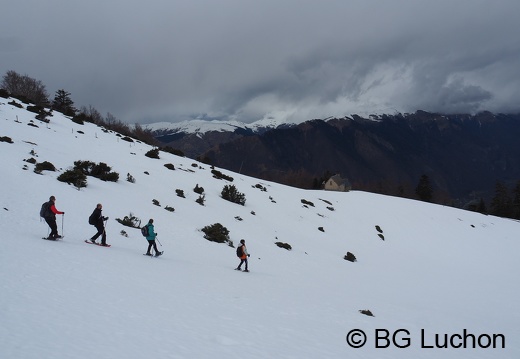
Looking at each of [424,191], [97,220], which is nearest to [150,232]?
[97,220]

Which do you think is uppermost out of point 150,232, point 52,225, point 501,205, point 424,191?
point 424,191

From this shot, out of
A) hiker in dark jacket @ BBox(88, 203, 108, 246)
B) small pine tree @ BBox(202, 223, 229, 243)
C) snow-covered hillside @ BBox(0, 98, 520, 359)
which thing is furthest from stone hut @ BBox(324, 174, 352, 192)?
hiker in dark jacket @ BBox(88, 203, 108, 246)

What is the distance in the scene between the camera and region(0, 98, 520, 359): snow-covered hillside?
21.6 ft

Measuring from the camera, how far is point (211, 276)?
43.0 feet

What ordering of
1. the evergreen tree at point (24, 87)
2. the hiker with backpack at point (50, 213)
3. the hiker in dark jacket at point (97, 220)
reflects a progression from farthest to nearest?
the evergreen tree at point (24, 87) → the hiker in dark jacket at point (97, 220) → the hiker with backpack at point (50, 213)

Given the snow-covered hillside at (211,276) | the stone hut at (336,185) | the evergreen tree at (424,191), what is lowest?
the snow-covered hillside at (211,276)

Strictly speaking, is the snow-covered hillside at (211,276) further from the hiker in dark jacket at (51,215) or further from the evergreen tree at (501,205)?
the evergreen tree at (501,205)

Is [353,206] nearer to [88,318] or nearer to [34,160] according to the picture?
[34,160]

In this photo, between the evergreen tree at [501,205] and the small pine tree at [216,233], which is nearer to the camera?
the small pine tree at [216,233]

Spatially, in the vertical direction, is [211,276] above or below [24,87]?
below

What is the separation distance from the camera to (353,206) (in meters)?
41.0

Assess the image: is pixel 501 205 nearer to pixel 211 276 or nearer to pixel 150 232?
pixel 211 276

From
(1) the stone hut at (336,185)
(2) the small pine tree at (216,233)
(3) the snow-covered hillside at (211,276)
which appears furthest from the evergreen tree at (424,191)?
(2) the small pine tree at (216,233)

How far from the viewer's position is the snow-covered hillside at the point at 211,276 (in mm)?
6594
